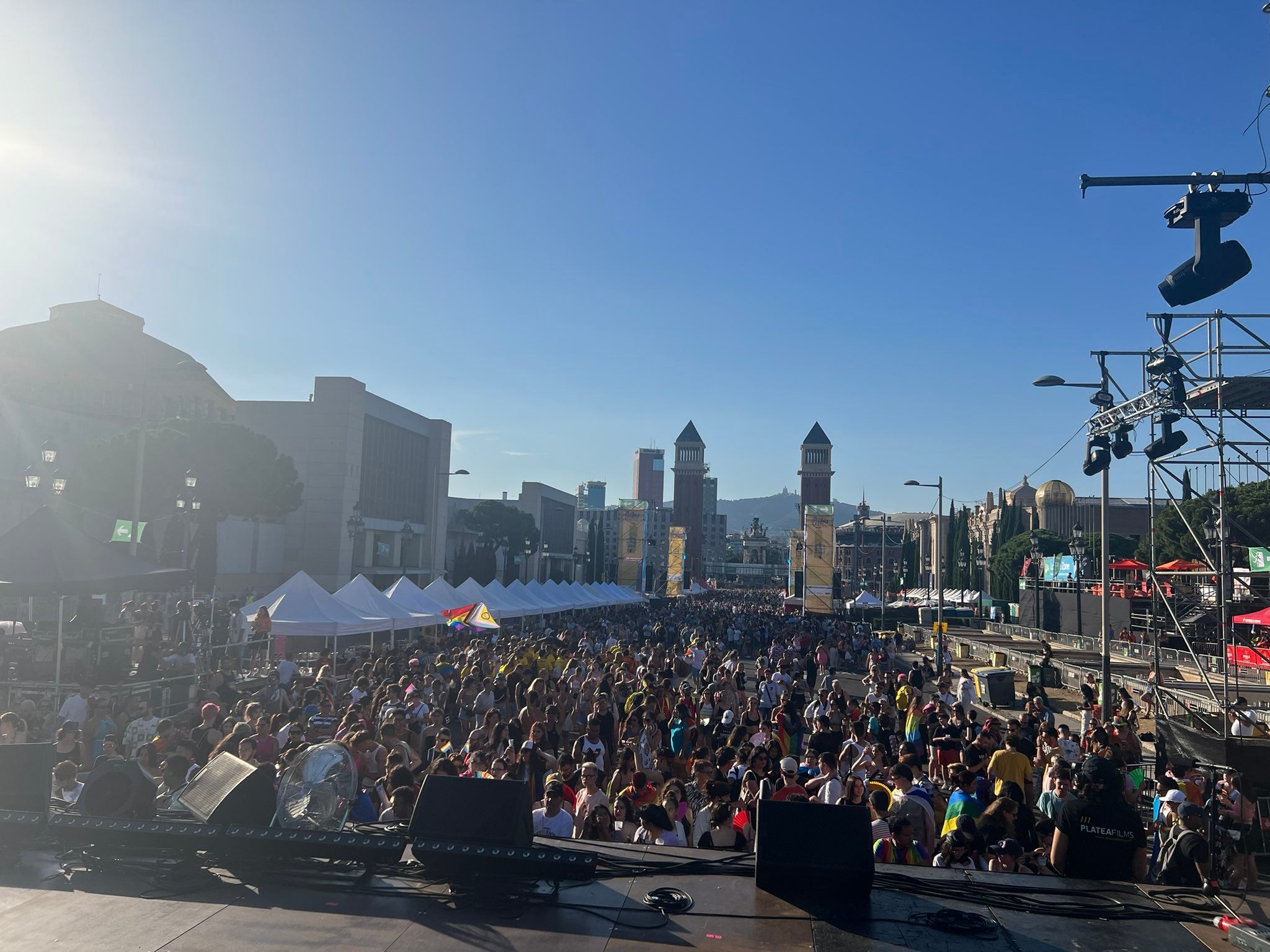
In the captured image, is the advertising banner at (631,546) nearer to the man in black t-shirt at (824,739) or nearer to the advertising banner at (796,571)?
the advertising banner at (796,571)

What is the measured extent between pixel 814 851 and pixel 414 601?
70.2 ft

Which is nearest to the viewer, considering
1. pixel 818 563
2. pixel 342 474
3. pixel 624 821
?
pixel 624 821

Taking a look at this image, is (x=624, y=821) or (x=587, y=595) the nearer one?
(x=624, y=821)

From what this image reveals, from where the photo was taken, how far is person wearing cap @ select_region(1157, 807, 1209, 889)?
538cm

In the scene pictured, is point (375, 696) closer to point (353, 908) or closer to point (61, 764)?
point (61, 764)

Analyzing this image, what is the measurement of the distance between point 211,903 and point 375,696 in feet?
27.3

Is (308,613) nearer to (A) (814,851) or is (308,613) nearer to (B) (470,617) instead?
(B) (470,617)

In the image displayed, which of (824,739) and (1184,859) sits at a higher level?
(1184,859)

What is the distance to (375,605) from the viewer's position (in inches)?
873

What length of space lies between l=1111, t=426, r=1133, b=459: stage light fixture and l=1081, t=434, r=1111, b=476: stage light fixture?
0.09 metres

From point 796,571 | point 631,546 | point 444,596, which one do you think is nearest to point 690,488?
point 796,571

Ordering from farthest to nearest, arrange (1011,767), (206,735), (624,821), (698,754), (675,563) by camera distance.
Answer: (675,563) → (206,735) → (698,754) → (1011,767) → (624,821)

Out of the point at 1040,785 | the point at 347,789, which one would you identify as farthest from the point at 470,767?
the point at 1040,785

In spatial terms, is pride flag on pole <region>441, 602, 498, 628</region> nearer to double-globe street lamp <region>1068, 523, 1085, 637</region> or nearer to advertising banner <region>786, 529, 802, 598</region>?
double-globe street lamp <region>1068, 523, 1085, 637</region>
